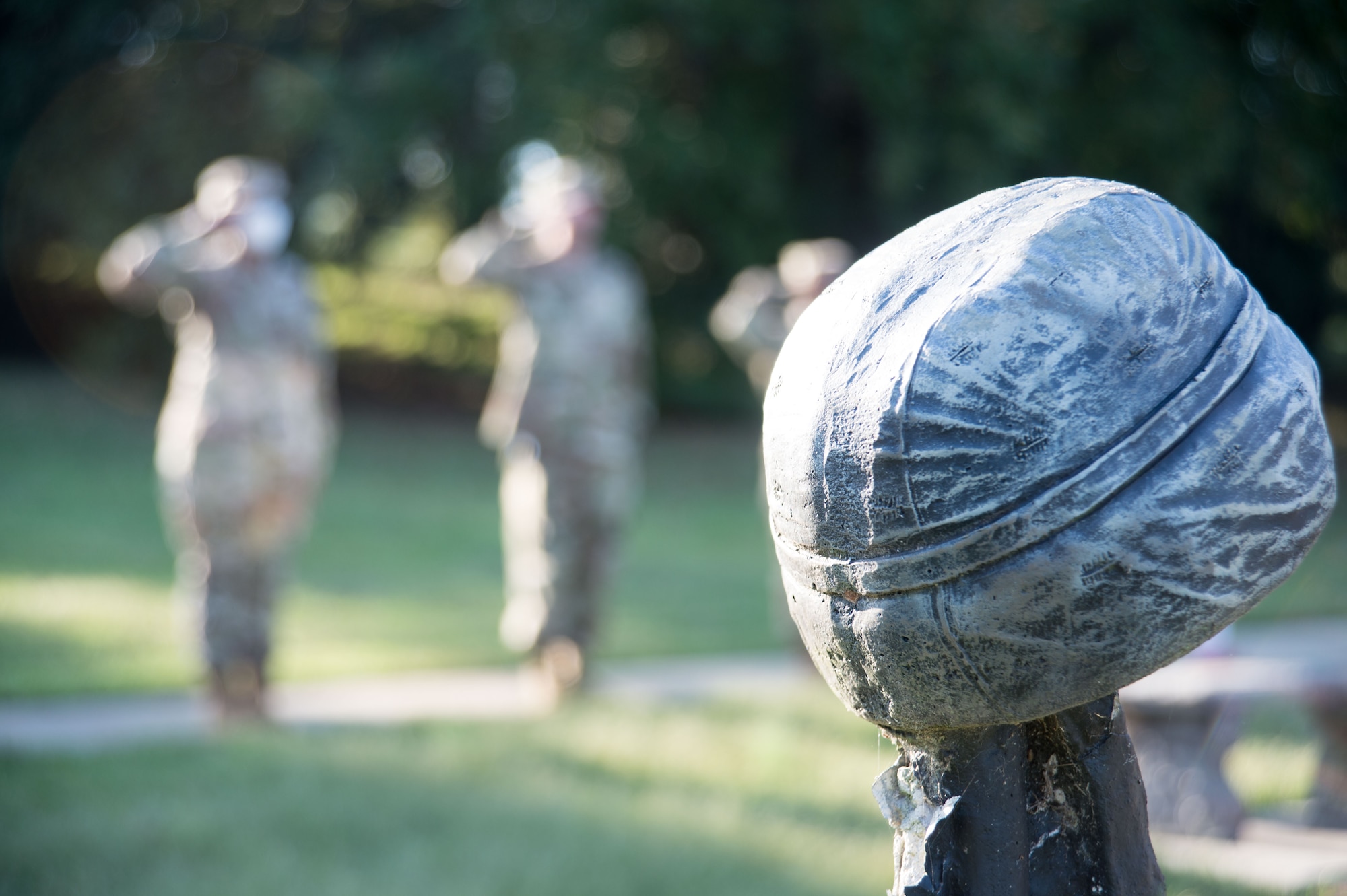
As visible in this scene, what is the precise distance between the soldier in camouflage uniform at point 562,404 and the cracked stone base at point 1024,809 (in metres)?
4.63

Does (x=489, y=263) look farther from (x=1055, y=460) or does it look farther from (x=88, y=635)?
(x=1055, y=460)

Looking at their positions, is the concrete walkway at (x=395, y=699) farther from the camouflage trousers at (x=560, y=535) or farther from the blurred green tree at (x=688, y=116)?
the blurred green tree at (x=688, y=116)

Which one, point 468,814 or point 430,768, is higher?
point 430,768

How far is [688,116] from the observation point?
15688 millimetres

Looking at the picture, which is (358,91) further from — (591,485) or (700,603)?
(591,485)

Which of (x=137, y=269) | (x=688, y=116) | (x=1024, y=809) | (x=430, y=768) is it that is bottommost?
(x=1024, y=809)

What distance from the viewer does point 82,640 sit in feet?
25.3

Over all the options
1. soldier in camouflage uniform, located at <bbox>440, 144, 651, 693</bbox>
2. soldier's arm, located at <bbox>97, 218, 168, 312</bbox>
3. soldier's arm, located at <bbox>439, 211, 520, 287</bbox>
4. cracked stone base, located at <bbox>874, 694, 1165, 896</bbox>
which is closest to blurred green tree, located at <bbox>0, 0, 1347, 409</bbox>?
soldier in camouflage uniform, located at <bbox>440, 144, 651, 693</bbox>

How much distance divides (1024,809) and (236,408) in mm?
4574

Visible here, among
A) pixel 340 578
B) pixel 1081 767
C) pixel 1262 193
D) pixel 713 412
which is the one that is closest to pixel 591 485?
pixel 340 578

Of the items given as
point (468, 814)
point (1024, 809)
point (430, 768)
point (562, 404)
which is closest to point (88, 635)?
point (430, 768)

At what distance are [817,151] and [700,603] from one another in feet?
28.5

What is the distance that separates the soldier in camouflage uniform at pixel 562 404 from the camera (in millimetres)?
6562

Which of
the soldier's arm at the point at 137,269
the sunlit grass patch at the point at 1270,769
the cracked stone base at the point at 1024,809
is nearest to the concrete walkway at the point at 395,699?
the soldier's arm at the point at 137,269
